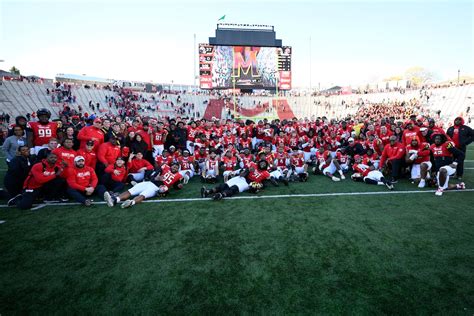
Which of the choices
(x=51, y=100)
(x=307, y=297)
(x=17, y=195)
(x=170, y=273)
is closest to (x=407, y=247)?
(x=307, y=297)

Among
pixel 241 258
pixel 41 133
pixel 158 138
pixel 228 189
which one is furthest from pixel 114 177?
pixel 241 258

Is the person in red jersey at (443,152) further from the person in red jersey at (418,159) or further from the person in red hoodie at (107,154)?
the person in red hoodie at (107,154)

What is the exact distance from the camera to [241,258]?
345 centimetres

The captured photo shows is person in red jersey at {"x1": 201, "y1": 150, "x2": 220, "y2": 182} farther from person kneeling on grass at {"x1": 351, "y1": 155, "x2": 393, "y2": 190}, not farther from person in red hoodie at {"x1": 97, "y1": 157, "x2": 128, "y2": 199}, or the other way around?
person kneeling on grass at {"x1": 351, "y1": 155, "x2": 393, "y2": 190}

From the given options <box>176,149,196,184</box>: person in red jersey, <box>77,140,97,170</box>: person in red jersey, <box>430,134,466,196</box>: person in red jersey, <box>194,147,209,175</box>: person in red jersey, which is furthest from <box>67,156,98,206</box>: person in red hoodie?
<box>430,134,466,196</box>: person in red jersey

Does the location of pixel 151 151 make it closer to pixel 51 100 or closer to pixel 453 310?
pixel 453 310

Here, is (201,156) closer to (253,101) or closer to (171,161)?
(171,161)

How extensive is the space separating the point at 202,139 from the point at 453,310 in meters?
8.11

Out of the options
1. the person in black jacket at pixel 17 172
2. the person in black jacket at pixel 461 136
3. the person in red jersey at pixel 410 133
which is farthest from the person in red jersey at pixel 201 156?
the person in black jacket at pixel 461 136

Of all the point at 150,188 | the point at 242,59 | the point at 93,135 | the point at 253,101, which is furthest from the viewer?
the point at 253,101

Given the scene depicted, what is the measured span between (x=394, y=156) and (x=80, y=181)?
9.06 metres

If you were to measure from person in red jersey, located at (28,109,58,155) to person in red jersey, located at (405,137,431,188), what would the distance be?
1071 cm

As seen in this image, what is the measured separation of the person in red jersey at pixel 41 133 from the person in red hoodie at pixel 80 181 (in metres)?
1.95

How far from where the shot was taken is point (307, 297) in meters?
2.69
